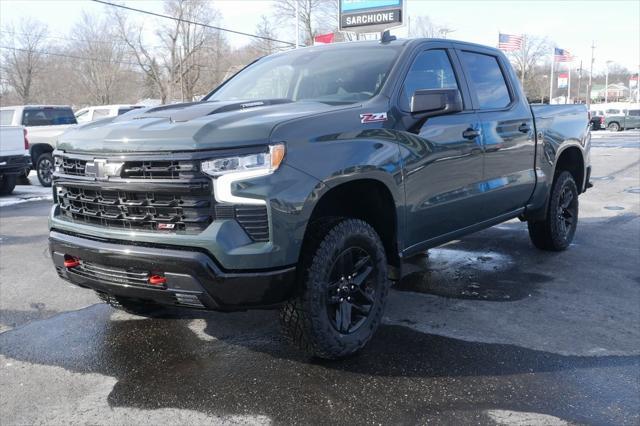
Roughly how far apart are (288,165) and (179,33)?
52343 mm

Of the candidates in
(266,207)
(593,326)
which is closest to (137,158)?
(266,207)

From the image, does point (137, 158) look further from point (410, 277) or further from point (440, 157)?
point (410, 277)

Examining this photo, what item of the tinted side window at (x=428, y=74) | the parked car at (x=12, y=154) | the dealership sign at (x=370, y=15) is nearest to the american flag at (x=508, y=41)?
the dealership sign at (x=370, y=15)

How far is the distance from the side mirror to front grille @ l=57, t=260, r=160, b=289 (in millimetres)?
1931

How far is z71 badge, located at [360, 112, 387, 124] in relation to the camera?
3.55m

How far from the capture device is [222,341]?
3926 millimetres

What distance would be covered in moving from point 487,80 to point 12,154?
997 cm

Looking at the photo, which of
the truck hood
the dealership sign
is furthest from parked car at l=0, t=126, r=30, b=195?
the dealership sign

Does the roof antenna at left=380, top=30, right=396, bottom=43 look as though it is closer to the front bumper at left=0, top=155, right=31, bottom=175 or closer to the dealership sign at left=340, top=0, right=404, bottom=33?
the front bumper at left=0, top=155, right=31, bottom=175

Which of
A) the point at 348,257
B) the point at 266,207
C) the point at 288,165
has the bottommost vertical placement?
the point at 348,257

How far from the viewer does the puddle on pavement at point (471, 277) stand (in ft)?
16.1

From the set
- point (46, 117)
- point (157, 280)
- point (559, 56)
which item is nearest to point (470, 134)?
point (157, 280)

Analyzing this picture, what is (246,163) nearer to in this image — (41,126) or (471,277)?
(471,277)

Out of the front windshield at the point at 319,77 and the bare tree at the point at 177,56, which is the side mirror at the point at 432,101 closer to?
the front windshield at the point at 319,77
